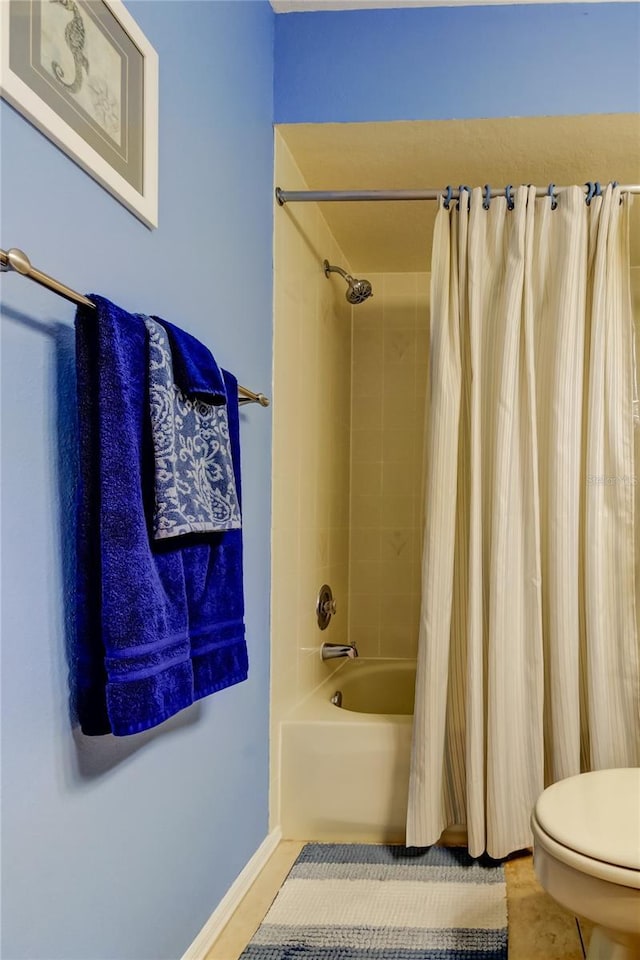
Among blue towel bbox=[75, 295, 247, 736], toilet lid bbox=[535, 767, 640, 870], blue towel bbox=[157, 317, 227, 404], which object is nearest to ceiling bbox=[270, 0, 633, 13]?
blue towel bbox=[157, 317, 227, 404]

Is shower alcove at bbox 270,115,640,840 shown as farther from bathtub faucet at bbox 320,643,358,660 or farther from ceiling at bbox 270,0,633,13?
ceiling at bbox 270,0,633,13

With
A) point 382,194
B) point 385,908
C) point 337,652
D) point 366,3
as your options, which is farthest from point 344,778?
point 366,3

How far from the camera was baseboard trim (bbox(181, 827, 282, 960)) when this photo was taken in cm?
165

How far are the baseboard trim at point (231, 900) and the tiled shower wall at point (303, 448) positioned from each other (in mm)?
107

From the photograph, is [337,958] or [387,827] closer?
[337,958]

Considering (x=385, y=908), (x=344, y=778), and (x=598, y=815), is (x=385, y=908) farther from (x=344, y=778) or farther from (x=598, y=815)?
(x=598, y=815)

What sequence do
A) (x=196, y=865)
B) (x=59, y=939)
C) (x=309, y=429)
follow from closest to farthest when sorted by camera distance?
(x=59, y=939), (x=196, y=865), (x=309, y=429)

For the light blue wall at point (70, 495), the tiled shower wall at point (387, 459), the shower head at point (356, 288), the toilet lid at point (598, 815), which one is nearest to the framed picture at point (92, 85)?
the light blue wall at point (70, 495)

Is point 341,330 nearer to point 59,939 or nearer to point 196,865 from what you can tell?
point 196,865

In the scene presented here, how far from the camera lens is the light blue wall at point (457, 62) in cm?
216

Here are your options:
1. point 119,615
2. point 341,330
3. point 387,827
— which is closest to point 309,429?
point 341,330

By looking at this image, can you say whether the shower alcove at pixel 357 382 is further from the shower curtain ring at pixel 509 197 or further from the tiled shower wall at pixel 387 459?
the shower curtain ring at pixel 509 197

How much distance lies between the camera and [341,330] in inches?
130

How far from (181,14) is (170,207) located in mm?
377
